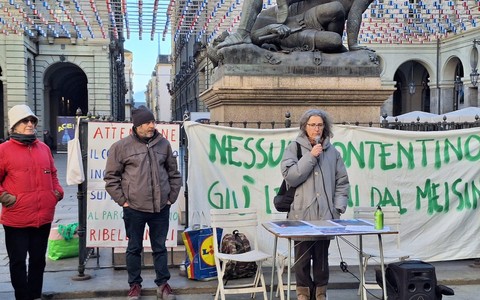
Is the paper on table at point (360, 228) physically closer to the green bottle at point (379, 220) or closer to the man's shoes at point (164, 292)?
the green bottle at point (379, 220)

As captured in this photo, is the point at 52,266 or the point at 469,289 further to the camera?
the point at 52,266

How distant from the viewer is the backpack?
6.07 metres

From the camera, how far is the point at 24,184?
5.09 meters

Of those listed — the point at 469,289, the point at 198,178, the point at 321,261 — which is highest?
the point at 198,178

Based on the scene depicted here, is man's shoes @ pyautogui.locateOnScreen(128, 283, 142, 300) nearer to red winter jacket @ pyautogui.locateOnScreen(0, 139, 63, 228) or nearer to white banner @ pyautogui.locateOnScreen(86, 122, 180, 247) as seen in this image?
white banner @ pyautogui.locateOnScreen(86, 122, 180, 247)

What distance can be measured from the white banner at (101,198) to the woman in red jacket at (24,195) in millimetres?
1192

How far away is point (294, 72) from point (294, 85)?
0.18m

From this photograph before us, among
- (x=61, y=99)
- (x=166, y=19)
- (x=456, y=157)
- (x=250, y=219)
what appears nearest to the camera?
(x=250, y=219)

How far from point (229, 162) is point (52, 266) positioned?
8.34 ft

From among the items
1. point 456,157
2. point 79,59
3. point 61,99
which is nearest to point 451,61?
point 79,59

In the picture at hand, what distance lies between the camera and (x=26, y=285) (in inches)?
207

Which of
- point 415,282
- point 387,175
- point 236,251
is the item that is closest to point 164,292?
point 236,251

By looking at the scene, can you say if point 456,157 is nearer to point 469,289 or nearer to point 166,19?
point 469,289

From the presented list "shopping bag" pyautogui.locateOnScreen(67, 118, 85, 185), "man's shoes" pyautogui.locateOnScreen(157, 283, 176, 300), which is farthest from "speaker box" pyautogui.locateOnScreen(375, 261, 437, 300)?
"shopping bag" pyautogui.locateOnScreen(67, 118, 85, 185)
